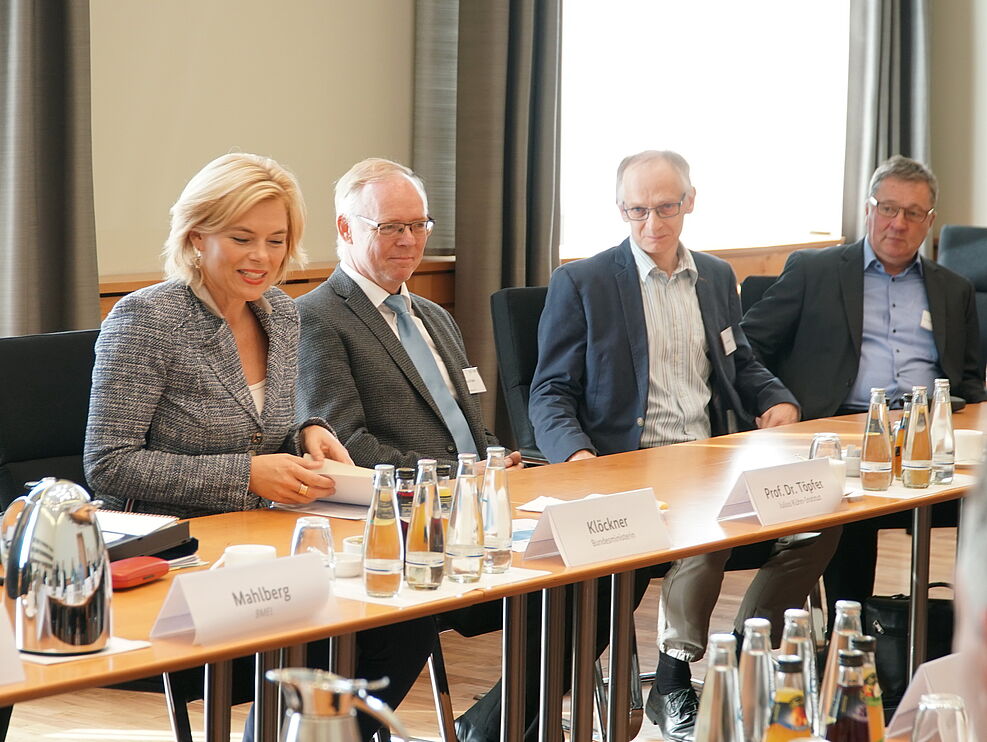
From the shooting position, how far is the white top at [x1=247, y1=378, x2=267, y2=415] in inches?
104

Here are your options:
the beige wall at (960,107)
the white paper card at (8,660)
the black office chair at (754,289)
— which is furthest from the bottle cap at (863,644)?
the beige wall at (960,107)

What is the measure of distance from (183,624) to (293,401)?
1.02m

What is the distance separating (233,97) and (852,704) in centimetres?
329

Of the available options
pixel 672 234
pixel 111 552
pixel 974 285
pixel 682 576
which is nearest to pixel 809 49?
pixel 974 285

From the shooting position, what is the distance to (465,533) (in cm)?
196

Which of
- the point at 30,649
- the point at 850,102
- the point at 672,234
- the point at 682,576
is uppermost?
the point at 850,102

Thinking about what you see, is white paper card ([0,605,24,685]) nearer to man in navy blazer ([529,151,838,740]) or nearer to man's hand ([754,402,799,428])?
man in navy blazer ([529,151,838,740])

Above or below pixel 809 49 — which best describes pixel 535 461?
below

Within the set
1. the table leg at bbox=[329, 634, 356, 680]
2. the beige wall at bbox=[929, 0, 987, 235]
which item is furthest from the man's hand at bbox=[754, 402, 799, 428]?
the beige wall at bbox=[929, 0, 987, 235]

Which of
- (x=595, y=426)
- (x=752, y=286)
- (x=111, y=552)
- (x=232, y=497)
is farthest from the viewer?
(x=752, y=286)

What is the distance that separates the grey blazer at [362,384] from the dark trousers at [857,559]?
1.23m

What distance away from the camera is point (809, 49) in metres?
6.79

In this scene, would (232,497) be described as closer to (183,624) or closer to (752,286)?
(183,624)

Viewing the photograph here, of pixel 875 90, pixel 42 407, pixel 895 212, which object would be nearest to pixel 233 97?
pixel 42 407
